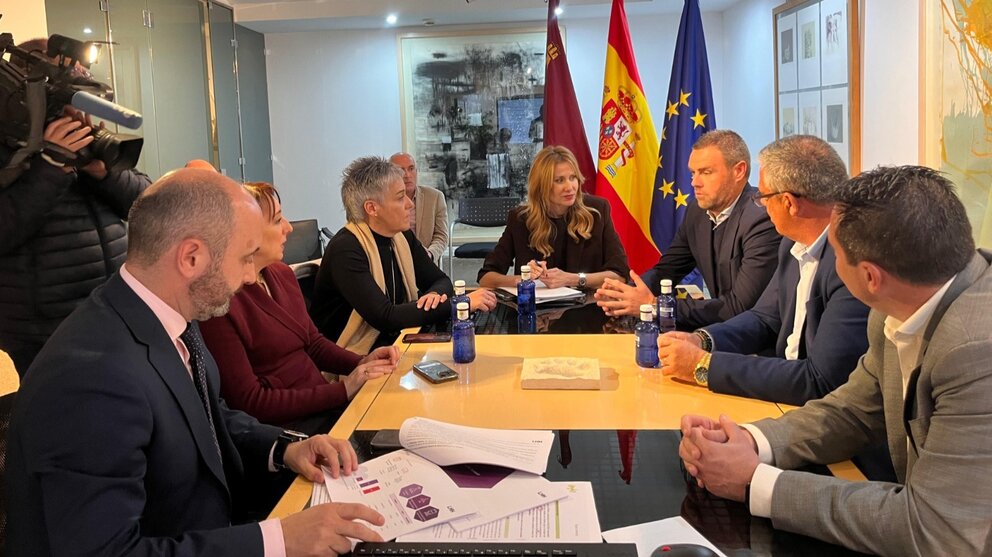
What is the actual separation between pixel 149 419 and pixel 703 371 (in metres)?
1.28

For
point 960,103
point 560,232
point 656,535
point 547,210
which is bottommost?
point 656,535

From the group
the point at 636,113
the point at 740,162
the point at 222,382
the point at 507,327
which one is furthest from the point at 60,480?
the point at 636,113

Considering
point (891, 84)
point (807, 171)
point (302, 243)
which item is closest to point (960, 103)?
point (891, 84)

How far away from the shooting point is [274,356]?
2.23 metres

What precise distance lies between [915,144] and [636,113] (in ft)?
6.95

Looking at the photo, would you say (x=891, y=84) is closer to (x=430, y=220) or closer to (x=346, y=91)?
(x=430, y=220)

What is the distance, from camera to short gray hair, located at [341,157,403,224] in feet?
10.2

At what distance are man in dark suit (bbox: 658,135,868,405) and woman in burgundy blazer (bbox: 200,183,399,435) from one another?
889mm

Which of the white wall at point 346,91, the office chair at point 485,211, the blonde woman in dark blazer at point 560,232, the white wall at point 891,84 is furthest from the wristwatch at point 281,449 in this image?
the white wall at point 346,91

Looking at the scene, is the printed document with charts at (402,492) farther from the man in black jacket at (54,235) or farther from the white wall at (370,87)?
the white wall at (370,87)

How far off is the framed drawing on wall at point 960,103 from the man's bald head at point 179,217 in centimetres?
227

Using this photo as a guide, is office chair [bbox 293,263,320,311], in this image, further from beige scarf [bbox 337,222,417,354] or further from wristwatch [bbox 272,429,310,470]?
wristwatch [bbox 272,429,310,470]

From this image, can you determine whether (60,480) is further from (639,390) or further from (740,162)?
(740,162)

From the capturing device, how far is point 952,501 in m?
1.14
